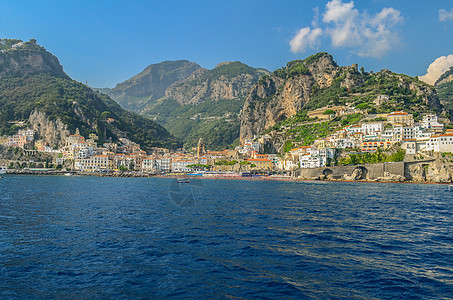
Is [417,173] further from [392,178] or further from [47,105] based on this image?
[47,105]

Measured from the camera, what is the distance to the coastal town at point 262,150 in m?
83.2

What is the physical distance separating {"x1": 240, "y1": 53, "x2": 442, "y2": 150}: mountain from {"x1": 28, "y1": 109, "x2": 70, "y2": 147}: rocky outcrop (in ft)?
296

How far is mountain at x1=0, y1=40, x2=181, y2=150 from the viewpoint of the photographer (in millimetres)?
132250

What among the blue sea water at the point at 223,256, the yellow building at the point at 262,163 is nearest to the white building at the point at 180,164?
the yellow building at the point at 262,163

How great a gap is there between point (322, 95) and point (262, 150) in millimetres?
39493

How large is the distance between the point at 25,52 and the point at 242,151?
150 meters

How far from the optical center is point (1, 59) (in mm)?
178500

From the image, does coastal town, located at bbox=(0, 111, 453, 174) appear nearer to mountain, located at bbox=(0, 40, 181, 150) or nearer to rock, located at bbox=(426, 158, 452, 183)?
mountain, located at bbox=(0, 40, 181, 150)

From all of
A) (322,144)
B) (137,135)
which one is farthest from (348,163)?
(137,135)

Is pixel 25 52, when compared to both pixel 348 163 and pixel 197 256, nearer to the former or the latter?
pixel 348 163

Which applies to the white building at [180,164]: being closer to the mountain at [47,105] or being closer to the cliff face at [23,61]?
the mountain at [47,105]

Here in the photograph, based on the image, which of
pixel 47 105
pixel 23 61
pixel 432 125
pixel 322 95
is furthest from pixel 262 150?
pixel 23 61

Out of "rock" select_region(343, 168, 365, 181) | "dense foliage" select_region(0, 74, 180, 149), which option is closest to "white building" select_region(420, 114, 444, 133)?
"rock" select_region(343, 168, 365, 181)

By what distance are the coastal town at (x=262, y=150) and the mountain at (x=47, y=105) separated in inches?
243
